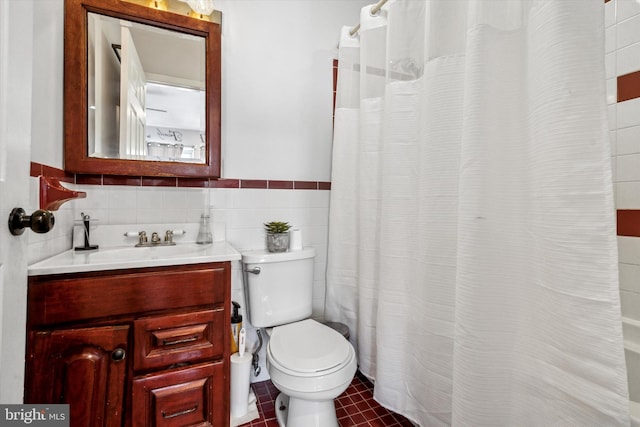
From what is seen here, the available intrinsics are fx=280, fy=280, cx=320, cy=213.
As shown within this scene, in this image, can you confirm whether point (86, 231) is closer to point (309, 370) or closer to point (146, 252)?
point (146, 252)

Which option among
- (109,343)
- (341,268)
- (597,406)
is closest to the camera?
(597,406)

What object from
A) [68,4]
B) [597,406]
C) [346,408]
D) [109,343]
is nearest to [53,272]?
[109,343]

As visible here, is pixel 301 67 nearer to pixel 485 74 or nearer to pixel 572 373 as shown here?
pixel 485 74

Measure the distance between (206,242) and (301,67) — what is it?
3.75 ft

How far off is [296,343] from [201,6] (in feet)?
5.43

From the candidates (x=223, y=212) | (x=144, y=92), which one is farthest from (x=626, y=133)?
(x=144, y=92)

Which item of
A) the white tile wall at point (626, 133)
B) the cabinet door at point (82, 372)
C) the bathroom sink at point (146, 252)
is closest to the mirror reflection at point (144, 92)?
the bathroom sink at point (146, 252)

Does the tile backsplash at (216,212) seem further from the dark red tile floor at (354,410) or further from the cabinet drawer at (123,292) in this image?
the dark red tile floor at (354,410)

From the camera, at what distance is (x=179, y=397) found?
1016 millimetres

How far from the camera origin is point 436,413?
1.02 meters

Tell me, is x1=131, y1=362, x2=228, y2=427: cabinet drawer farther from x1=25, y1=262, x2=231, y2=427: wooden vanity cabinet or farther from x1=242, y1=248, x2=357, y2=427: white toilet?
x1=242, y1=248, x2=357, y2=427: white toilet

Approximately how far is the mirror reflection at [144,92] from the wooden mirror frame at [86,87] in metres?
0.03

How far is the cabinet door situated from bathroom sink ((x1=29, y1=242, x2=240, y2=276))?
200 millimetres

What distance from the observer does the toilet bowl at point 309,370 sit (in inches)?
41.0
